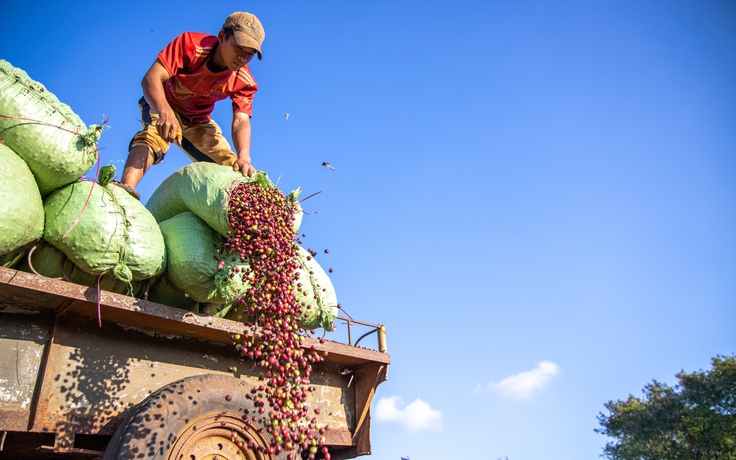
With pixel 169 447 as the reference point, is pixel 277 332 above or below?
above

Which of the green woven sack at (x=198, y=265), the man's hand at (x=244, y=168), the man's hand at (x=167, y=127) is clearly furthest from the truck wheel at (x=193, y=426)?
the man's hand at (x=167, y=127)

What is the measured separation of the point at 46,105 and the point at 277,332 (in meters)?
1.60

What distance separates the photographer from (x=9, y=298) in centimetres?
233

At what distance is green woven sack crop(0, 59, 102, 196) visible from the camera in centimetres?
245

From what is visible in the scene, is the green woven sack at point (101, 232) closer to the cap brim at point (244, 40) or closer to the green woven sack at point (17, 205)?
the green woven sack at point (17, 205)

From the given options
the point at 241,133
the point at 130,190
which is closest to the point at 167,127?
the point at 130,190

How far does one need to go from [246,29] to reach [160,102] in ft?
2.90

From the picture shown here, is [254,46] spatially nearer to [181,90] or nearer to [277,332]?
[181,90]

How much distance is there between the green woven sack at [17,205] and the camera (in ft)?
7.33

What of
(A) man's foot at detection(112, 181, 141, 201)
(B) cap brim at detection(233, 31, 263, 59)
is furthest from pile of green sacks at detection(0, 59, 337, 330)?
(B) cap brim at detection(233, 31, 263, 59)

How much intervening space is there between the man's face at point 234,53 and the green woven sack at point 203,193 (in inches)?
40.4

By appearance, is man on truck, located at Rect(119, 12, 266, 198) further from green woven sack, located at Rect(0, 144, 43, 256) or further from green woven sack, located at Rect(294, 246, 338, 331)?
green woven sack, located at Rect(0, 144, 43, 256)

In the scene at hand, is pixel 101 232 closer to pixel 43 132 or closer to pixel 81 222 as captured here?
pixel 81 222

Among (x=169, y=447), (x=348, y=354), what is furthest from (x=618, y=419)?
(x=169, y=447)
